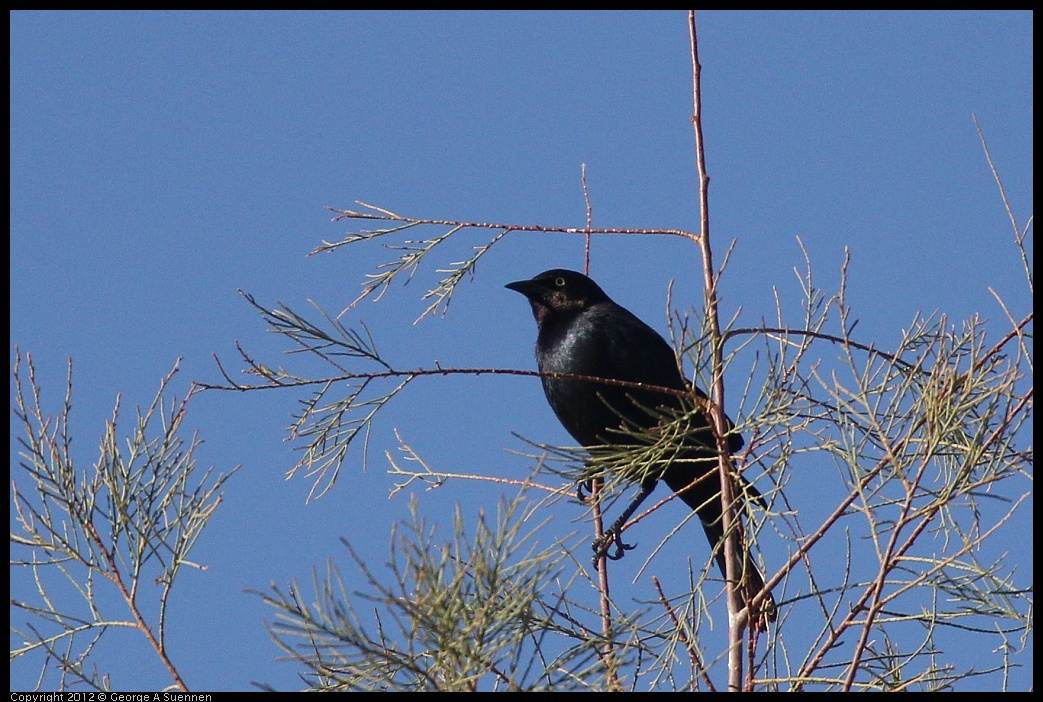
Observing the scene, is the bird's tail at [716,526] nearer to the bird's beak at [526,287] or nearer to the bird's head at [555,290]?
the bird's head at [555,290]

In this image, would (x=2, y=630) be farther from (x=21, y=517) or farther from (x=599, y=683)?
(x=599, y=683)

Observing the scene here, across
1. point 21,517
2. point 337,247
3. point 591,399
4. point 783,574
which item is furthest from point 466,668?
point 591,399

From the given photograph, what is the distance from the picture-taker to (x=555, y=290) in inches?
195

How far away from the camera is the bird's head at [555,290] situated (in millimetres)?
4914

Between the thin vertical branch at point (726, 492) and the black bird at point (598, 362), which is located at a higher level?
the black bird at point (598, 362)

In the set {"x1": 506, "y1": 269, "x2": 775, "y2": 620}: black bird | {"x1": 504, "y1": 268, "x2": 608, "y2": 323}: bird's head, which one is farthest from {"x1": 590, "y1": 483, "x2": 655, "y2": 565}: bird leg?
{"x1": 504, "y1": 268, "x2": 608, "y2": 323}: bird's head

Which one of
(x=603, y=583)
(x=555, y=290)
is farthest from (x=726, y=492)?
(x=555, y=290)

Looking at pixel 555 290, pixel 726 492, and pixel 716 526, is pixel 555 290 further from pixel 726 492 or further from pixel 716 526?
pixel 726 492

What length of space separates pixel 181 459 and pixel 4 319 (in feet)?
2.47

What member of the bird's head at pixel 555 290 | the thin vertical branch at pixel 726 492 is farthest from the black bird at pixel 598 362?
the thin vertical branch at pixel 726 492

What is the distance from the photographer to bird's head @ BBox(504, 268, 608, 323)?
491 centimetres

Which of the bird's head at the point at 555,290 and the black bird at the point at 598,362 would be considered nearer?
the black bird at the point at 598,362

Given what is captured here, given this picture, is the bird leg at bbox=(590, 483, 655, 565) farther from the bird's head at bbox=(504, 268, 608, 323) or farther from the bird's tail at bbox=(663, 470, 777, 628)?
the bird's head at bbox=(504, 268, 608, 323)
